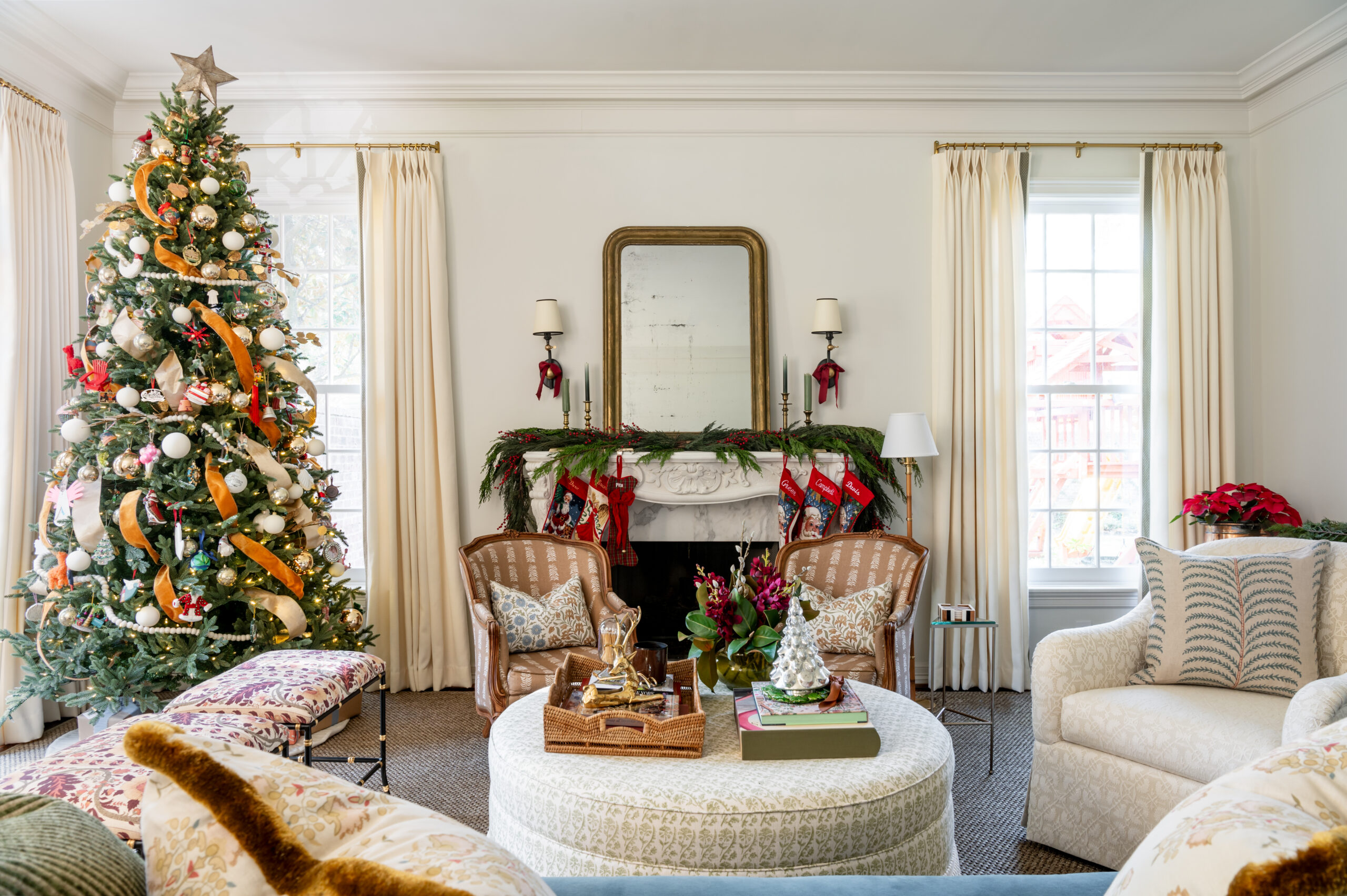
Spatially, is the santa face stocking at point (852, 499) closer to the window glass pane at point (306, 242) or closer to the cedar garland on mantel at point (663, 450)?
the cedar garland on mantel at point (663, 450)

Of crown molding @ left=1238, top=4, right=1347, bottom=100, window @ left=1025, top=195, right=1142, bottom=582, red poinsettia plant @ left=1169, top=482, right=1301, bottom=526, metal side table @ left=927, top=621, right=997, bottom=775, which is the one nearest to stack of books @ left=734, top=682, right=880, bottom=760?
metal side table @ left=927, top=621, right=997, bottom=775

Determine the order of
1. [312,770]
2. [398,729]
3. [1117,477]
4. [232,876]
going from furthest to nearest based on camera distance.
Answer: [1117,477], [398,729], [312,770], [232,876]

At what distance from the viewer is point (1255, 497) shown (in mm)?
3641

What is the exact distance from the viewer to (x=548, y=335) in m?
4.07

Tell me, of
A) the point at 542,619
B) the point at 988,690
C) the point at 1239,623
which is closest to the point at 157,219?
the point at 542,619

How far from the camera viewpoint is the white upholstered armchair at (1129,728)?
2072mm

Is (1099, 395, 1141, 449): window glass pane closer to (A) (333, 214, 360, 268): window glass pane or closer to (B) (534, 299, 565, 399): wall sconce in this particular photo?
(B) (534, 299, 565, 399): wall sconce

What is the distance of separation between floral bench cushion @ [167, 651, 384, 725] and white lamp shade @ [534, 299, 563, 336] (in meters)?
1.99

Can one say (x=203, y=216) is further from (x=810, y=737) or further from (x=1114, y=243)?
(x=1114, y=243)

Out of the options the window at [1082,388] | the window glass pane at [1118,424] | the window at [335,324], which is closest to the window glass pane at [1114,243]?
the window at [1082,388]

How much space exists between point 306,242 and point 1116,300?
4.42 m

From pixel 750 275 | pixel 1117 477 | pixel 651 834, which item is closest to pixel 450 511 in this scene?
pixel 750 275

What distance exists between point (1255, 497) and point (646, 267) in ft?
10.1

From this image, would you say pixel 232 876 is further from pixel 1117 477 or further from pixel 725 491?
pixel 1117 477
